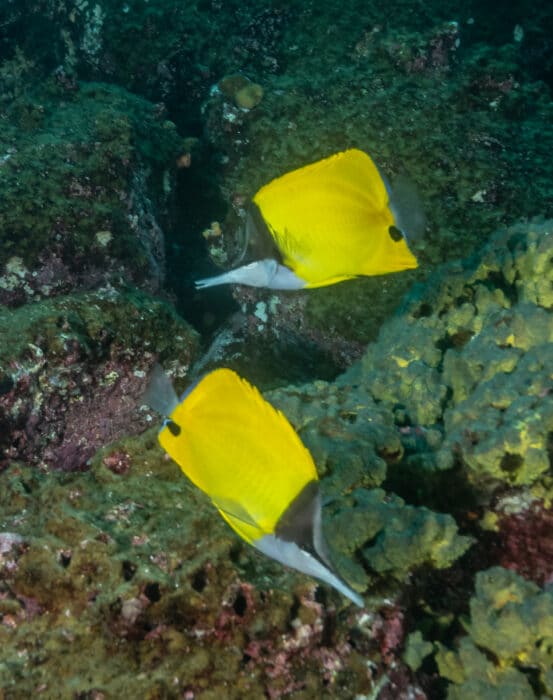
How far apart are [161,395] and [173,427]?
0.09 m

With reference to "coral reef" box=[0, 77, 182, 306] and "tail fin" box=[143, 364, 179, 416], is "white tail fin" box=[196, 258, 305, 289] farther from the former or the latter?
"coral reef" box=[0, 77, 182, 306]

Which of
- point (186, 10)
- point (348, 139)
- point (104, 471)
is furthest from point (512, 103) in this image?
point (104, 471)

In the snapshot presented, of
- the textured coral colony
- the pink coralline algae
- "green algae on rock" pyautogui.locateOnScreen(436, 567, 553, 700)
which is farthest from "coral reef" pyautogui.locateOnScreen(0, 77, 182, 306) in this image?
"green algae on rock" pyautogui.locateOnScreen(436, 567, 553, 700)

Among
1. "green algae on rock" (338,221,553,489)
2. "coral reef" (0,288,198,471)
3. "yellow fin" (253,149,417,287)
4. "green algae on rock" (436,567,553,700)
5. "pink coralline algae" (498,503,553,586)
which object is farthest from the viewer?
"coral reef" (0,288,198,471)

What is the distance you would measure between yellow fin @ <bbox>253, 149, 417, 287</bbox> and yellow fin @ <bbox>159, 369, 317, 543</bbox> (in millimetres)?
610

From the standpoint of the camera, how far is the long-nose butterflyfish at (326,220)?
6.07 ft

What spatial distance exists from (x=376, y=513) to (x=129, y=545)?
0.95m

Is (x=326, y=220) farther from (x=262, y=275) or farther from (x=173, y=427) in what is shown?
(x=173, y=427)

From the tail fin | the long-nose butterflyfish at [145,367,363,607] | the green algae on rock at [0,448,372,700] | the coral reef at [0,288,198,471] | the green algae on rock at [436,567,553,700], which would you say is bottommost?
the coral reef at [0,288,198,471]

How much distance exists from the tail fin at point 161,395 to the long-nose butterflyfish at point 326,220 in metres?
0.42

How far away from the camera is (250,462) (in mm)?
1429

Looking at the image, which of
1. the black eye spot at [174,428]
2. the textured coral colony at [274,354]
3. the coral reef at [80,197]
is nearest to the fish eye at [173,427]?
Answer: the black eye spot at [174,428]

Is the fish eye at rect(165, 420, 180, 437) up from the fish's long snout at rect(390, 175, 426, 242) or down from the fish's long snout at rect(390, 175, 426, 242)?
down

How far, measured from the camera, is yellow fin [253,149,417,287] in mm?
1849
